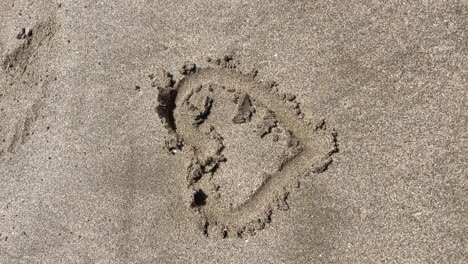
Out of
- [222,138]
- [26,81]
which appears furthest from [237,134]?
[26,81]

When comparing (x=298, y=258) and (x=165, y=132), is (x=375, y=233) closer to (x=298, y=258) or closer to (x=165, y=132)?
(x=298, y=258)

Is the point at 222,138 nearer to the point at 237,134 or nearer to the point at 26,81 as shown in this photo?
the point at 237,134

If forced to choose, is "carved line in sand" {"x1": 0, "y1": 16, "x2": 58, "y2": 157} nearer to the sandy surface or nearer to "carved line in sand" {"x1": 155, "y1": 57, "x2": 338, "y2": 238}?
the sandy surface

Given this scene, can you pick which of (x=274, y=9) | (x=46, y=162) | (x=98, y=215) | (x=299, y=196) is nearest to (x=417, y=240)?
(x=299, y=196)

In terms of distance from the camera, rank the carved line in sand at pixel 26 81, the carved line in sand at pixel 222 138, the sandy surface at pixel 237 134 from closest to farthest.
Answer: the sandy surface at pixel 237 134, the carved line in sand at pixel 222 138, the carved line in sand at pixel 26 81

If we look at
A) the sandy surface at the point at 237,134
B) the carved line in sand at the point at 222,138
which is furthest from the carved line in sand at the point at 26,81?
the carved line in sand at the point at 222,138

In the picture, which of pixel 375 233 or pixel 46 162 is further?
pixel 46 162

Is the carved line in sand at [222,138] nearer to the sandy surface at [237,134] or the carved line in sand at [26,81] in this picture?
the sandy surface at [237,134]
